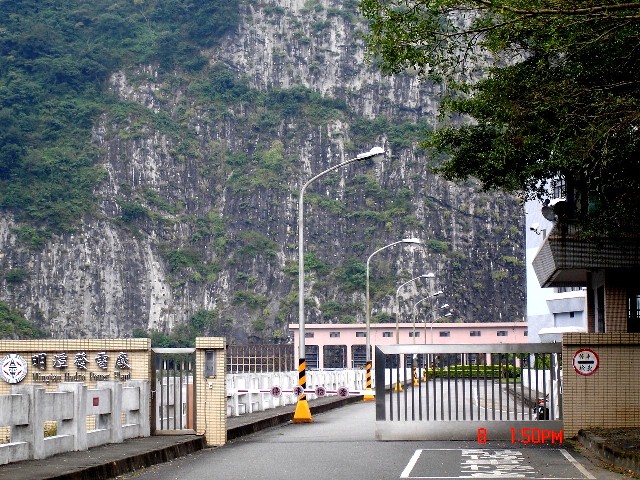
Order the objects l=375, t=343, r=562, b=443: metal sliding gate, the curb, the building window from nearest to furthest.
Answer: the curb
l=375, t=343, r=562, b=443: metal sliding gate
the building window

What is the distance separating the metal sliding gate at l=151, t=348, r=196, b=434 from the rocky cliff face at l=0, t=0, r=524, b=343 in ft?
458

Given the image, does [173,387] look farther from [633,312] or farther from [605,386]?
[633,312]

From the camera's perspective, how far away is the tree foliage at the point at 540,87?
49.1 feet

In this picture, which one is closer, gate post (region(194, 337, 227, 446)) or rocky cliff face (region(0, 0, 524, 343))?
gate post (region(194, 337, 227, 446))

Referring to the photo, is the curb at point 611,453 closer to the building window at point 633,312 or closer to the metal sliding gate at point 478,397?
the metal sliding gate at point 478,397

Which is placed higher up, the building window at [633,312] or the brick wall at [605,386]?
the building window at [633,312]

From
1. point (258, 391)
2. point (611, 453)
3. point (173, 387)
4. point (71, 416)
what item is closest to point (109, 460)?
point (71, 416)

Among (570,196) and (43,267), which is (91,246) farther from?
(570,196)

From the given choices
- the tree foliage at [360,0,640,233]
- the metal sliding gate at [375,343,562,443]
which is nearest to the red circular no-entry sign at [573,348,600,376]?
the metal sliding gate at [375,343,562,443]

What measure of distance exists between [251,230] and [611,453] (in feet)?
532

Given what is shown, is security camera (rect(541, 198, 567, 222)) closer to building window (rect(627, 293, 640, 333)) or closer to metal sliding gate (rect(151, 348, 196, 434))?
building window (rect(627, 293, 640, 333))

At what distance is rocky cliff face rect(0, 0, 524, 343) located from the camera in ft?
545
